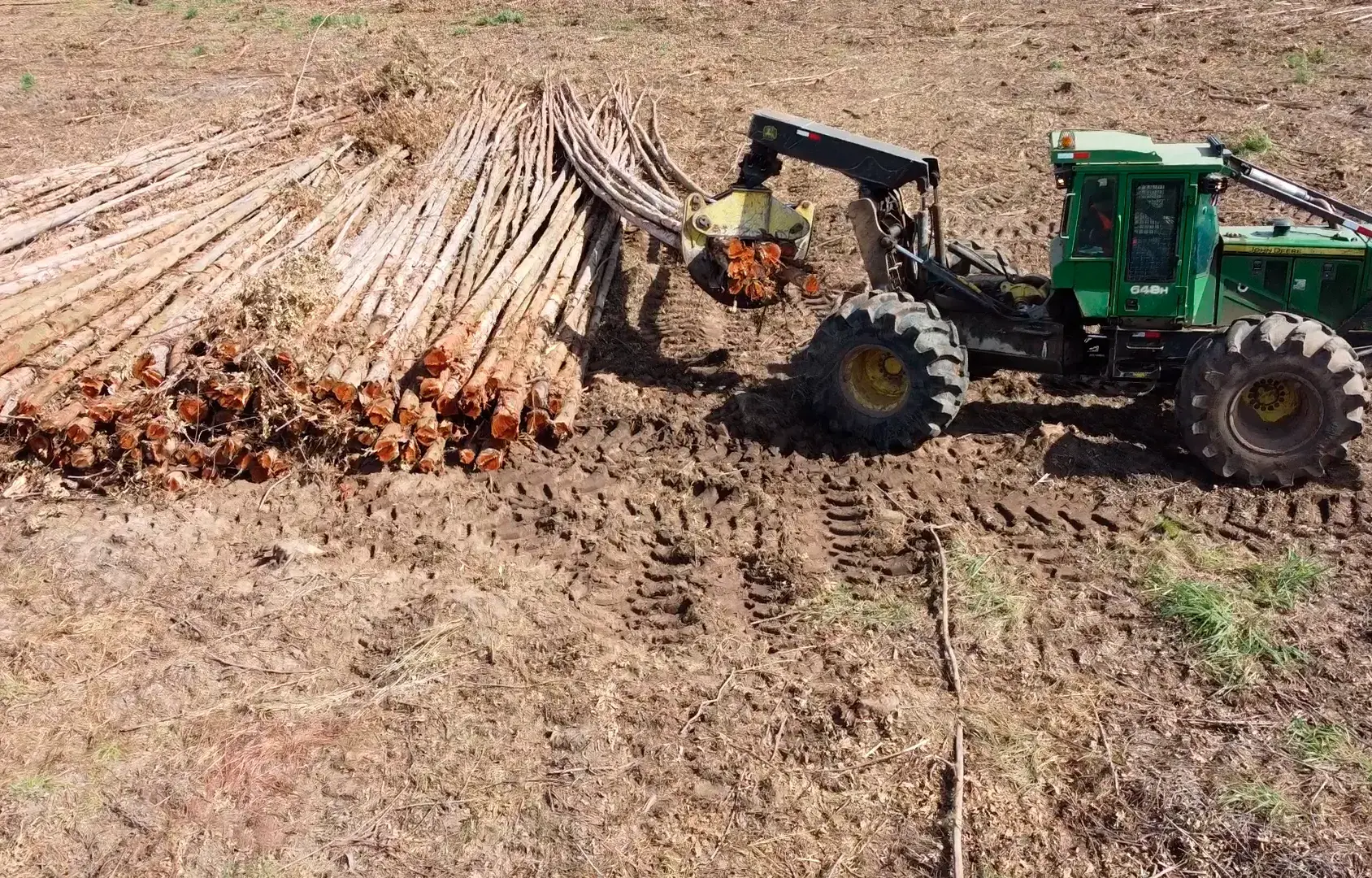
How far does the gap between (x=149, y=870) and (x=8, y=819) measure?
75 cm

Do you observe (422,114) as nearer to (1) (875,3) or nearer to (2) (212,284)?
(2) (212,284)

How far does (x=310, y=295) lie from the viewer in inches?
315

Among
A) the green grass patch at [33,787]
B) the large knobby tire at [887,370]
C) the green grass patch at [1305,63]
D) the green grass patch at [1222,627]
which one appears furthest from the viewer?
the green grass patch at [1305,63]

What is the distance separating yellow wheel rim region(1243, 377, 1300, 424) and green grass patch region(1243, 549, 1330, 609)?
115cm

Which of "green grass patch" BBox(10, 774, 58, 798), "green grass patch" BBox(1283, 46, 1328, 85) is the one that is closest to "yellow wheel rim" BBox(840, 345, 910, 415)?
"green grass patch" BBox(10, 774, 58, 798)

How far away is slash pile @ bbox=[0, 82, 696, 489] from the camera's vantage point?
7414 millimetres

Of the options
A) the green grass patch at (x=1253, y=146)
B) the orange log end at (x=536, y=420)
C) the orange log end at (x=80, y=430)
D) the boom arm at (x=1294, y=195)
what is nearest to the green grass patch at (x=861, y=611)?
the orange log end at (x=536, y=420)

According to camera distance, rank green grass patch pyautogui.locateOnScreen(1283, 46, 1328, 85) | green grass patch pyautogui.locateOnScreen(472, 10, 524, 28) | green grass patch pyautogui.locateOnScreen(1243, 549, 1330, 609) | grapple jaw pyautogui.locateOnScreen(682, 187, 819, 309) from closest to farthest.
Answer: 1. green grass patch pyautogui.locateOnScreen(1243, 549, 1330, 609)
2. grapple jaw pyautogui.locateOnScreen(682, 187, 819, 309)
3. green grass patch pyautogui.locateOnScreen(1283, 46, 1328, 85)
4. green grass patch pyautogui.locateOnScreen(472, 10, 524, 28)

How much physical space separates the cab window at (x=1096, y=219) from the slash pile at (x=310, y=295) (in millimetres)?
3930

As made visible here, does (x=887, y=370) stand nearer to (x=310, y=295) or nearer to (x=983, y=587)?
(x=983, y=587)

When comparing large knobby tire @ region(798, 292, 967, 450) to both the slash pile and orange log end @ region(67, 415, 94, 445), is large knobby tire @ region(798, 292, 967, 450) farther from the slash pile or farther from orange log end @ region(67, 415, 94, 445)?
orange log end @ region(67, 415, 94, 445)

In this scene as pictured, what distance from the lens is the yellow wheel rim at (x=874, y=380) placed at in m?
8.00

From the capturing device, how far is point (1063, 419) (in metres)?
8.41

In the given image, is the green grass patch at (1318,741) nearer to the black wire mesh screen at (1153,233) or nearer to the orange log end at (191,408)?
the black wire mesh screen at (1153,233)
